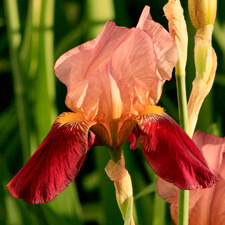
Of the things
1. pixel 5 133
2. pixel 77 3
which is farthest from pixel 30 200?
pixel 77 3

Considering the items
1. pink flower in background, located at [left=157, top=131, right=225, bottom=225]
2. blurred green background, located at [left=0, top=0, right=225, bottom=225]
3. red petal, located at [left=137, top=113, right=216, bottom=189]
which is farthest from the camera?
blurred green background, located at [left=0, top=0, right=225, bottom=225]

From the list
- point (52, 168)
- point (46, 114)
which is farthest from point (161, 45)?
point (46, 114)

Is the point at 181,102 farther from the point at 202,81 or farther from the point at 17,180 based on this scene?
the point at 17,180

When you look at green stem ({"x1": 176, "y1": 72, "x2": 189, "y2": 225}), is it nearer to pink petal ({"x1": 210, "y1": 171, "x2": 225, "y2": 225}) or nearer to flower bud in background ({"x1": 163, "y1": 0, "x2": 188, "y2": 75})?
flower bud in background ({"x1": 163, "y1": 0, "x2": 188, "y2": 75})

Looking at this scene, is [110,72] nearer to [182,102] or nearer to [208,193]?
[182,102]

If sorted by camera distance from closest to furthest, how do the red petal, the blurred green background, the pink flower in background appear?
the red petal → the pink flower in background → the blurred green background

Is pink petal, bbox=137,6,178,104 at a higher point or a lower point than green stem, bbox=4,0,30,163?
higher

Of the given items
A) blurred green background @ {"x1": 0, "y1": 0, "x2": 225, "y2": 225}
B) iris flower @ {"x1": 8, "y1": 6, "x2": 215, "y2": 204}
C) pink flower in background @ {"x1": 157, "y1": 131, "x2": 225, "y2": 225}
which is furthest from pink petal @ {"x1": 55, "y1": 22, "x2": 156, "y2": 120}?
blurred green background @ {"x1": 0, "y1": 0, "x2": 225, "y2": 225}

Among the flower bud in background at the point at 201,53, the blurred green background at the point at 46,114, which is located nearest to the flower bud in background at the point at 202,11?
the flower bud in background at the point at 201,53
